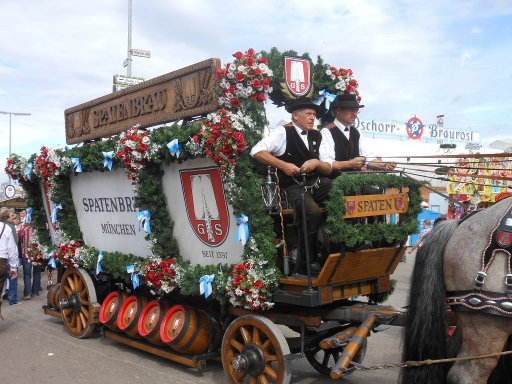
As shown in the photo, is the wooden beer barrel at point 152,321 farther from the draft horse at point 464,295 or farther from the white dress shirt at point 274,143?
the draft horse at point 464,295

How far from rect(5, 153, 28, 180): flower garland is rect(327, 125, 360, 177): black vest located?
481cm

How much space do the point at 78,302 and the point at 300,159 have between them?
376 centimetres

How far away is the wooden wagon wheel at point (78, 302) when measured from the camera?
650cm

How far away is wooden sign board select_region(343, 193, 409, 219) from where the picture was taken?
4.02 metres

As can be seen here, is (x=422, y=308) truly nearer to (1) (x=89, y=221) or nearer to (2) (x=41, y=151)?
(1) (x=89, y=221)

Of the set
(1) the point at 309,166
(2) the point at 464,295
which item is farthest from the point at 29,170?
(2) the point at 464,295

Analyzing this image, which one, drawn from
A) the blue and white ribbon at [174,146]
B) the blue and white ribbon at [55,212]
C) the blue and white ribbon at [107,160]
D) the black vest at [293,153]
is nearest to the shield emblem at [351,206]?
the black vest at [293,153]

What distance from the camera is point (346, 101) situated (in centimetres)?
492

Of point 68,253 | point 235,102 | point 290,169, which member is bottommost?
point 68,253

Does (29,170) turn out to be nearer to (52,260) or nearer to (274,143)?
(52,260)

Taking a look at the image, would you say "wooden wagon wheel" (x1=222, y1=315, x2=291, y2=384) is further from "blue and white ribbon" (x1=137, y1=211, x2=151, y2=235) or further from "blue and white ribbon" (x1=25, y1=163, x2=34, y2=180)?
"blue and white ribbon" (x1=25, y1=163, x2=34, y2=180)

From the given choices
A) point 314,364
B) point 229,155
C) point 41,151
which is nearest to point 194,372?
point 314,364

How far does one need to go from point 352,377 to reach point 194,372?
1558mm

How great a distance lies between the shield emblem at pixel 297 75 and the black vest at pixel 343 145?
44 cm
